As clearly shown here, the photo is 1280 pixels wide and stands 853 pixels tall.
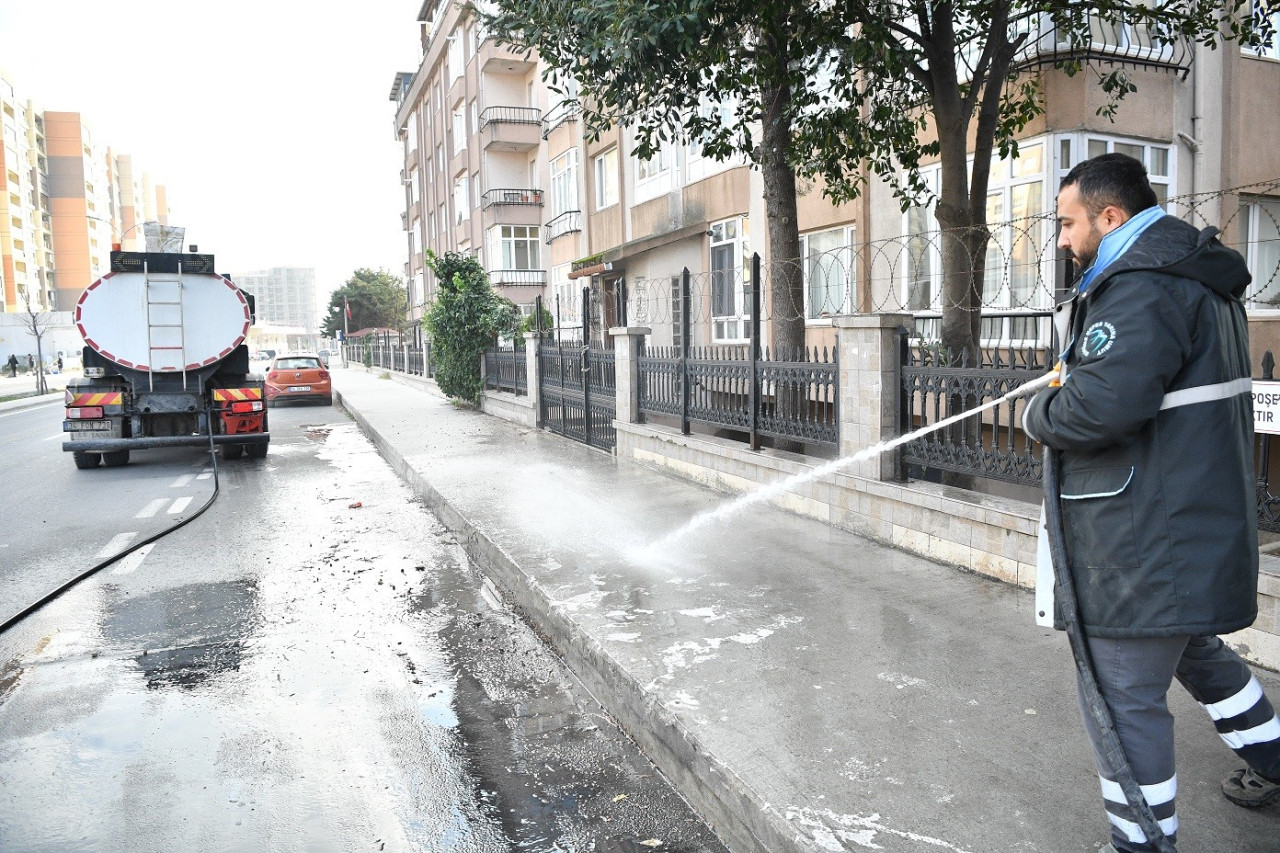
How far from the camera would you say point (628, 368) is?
1129 centimetres

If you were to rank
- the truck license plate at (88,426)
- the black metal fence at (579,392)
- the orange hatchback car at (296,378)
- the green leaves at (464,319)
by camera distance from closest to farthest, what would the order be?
the black metal fence at (579,392) → the truck license plate at (88,426) → the green leaves at (464,319) → the orange hatchback car at (296,378)

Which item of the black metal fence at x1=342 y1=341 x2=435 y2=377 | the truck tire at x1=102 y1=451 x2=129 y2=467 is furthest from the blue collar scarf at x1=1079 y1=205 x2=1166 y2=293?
the black metal fence at x1=342 y1=341 x2=435 y2=377

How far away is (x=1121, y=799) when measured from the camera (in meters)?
2.55

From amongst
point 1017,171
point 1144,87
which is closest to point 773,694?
point 1017,171

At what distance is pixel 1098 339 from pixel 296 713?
385 cm

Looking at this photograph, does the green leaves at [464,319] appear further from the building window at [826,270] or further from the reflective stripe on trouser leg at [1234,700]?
the reflective stripe on trouser leg at [1234,700]

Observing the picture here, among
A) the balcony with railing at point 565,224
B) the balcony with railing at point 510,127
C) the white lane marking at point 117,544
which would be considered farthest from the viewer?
the balcony with railing at point 510,127

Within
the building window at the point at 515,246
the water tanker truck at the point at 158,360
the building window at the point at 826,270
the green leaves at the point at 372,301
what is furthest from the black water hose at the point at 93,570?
the green leaves at the point at 372,301

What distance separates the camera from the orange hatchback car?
83.6 feet

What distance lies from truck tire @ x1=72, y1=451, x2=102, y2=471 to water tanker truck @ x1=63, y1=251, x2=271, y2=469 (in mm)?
15

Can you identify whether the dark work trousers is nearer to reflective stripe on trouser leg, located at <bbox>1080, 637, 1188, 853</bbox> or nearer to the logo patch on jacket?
reflective stripe on trouser leg, located at <bbox>1080, 637, 1188, 853</bbox>

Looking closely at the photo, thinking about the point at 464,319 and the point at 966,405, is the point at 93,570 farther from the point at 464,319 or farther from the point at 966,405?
the point at 464,319

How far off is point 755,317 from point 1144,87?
7.06 metres

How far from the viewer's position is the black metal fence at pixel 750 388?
7516 millimetres
